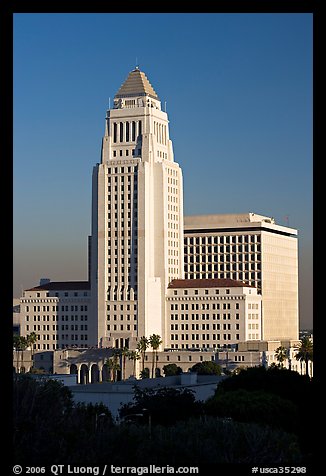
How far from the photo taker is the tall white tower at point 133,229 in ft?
541

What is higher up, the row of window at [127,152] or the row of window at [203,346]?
the row of window at [127,152]

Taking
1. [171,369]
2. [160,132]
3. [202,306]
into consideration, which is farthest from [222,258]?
[171,369]

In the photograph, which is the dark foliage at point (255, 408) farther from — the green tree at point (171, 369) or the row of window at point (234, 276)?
the row of window at point (234, 276)

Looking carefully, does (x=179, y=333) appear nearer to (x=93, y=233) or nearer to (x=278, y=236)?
(x=93, y=233)

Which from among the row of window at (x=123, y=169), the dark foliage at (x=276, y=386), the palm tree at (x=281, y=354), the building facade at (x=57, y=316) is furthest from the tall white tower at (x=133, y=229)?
the dark foliage at (x=276, y=386)

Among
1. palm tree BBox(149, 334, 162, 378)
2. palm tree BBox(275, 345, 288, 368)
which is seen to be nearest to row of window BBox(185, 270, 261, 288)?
palm tree BBox(275, 345, 288, 368)

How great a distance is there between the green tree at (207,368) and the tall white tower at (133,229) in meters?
17.3

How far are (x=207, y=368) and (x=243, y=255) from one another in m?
47.1

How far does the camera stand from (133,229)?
167250 millimetres

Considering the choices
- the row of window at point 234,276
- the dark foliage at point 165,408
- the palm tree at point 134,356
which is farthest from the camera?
the row of window at point 234,276

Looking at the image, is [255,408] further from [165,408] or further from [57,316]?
[57,316]

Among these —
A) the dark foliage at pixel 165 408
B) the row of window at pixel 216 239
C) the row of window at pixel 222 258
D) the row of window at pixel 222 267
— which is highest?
the row of window at pixel 216 239

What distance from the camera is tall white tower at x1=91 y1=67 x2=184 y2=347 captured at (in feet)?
541
